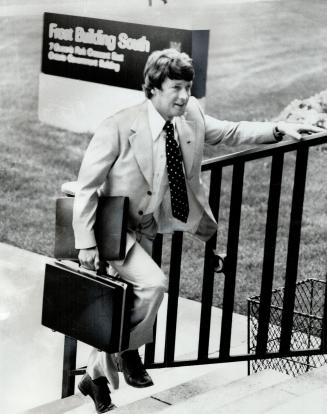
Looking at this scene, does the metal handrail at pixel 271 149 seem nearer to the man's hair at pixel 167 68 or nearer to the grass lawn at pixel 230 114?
the man's hair at pixel 167 68

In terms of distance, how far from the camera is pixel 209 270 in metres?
3.72

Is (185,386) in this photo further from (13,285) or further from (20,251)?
(20,251)

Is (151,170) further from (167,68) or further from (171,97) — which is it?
→ (167,68)

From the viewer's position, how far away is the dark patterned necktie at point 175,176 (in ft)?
Answer: 11.2

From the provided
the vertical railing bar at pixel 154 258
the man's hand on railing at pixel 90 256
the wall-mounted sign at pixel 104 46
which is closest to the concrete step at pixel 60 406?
the vertical railing bar at pixel 154 258

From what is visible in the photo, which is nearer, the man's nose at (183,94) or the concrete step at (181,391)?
the man's nose at (183,94)

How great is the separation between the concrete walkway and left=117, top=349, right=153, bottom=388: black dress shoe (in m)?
0.43

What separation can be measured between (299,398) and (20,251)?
364 cm

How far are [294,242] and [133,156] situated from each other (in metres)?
0.76

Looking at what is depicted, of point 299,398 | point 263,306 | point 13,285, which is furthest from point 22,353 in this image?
point 299,398

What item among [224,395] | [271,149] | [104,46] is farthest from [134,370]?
[104,46]

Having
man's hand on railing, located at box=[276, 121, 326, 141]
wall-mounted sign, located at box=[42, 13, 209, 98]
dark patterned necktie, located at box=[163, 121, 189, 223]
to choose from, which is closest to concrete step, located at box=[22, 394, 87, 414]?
dark patterned necktie, located at box=[163, 121, 189, 223]

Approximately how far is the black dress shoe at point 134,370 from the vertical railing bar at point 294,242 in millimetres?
617

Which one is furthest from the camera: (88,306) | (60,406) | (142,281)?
(60,406)
